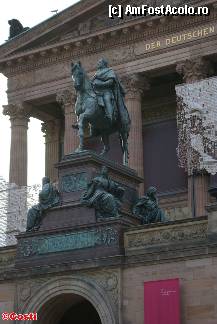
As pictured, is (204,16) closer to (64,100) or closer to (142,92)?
(142,92)

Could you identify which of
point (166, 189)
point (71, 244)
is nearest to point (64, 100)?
point (166, 189)

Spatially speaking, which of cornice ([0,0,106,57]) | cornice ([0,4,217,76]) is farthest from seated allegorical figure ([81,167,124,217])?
cornice ([0,0,106,57])

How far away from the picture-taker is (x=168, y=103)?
173ft

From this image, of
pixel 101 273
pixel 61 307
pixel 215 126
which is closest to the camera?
pixel 101 273

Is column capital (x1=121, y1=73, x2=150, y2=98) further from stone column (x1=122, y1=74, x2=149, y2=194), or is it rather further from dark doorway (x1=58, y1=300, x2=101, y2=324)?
dark doorway (x1=58, y1=300, x2=101, y2=324)

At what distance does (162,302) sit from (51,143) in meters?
34.8

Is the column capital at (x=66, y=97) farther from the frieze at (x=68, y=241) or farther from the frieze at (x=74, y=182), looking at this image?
the frieze at (x=68, y=241)

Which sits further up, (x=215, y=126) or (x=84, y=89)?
(x=215, y=126)

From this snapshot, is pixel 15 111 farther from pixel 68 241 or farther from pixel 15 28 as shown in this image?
pixel 68 241

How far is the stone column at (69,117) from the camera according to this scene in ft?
162

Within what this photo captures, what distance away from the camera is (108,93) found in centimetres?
2673

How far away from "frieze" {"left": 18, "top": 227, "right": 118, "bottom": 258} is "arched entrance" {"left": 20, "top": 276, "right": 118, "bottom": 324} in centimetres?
91

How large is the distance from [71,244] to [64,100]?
27.9 metres

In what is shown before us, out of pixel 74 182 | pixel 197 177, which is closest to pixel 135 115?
pixel 197 177
